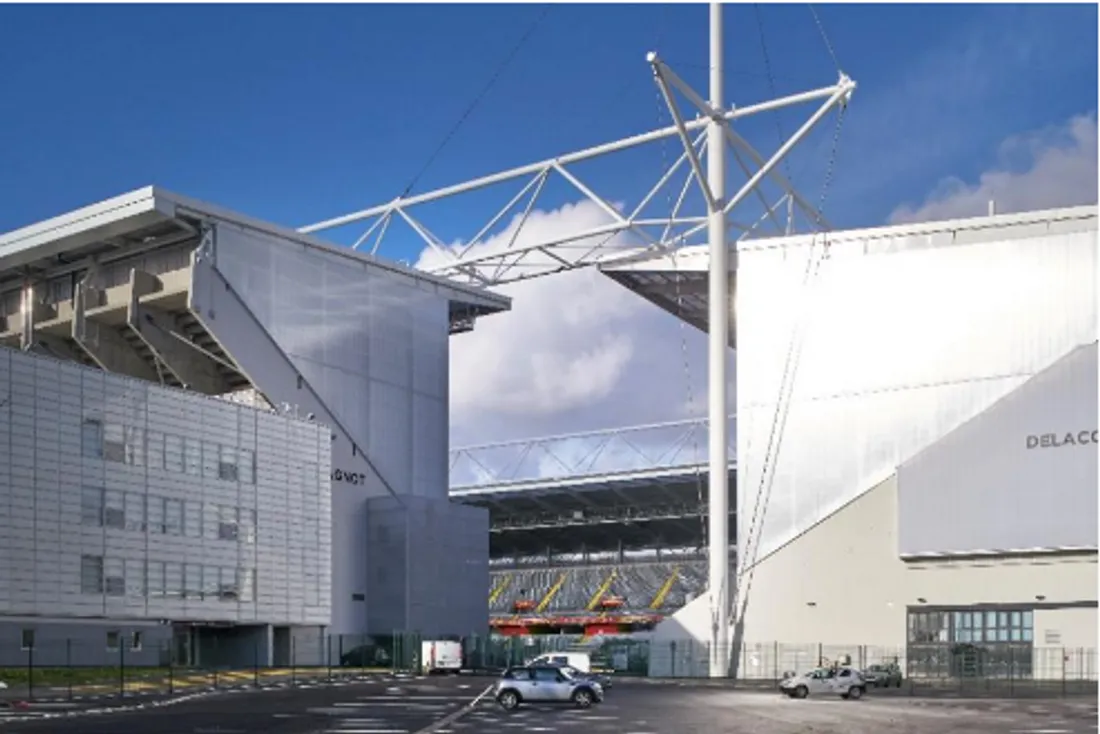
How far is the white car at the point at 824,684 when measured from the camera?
61125 mm

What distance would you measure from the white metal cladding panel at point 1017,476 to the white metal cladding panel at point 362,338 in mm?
37284

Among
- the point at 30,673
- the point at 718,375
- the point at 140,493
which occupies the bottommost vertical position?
the point at 30,673

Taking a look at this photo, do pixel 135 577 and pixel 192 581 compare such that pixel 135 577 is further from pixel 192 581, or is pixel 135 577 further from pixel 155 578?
pixel 192 581

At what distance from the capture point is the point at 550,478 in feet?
463

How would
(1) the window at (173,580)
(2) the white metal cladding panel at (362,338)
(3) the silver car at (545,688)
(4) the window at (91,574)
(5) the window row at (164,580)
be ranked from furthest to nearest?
(2) the white metal cladding panel at (362,338), (1) the window at (173,580), (5) the window row at (164,580), (4) the window at (91,574), (3) the silver car at (545,688)

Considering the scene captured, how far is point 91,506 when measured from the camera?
76.4m

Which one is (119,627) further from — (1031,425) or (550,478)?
(550,478)

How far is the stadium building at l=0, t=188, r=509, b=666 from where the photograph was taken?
246 feet

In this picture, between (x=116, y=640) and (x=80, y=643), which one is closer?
(x=80, y=643)

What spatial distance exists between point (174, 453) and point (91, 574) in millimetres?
8558

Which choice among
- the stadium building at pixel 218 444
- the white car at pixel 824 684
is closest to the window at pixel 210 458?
the stadium building at pixel 218 444

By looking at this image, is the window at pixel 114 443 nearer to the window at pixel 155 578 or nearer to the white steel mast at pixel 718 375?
the window at pixel 155 578

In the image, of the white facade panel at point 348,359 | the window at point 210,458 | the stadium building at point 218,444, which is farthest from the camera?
the white facade panel at point 348,359

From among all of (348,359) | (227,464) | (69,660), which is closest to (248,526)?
(227,464)
